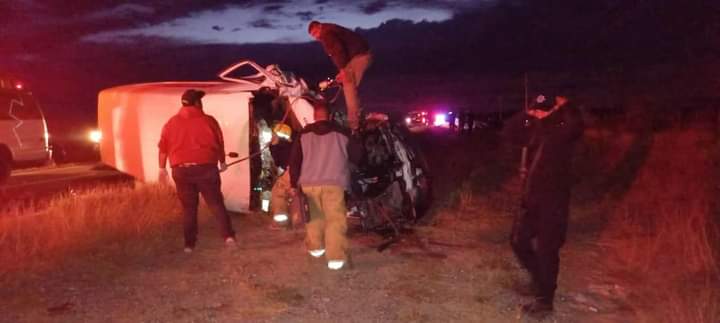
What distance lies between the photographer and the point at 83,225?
9352 mm

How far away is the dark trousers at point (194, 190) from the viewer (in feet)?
27.7

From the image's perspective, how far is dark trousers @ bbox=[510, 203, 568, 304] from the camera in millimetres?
6188

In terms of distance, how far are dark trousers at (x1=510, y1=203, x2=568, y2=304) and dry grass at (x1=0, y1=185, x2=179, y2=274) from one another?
440 centimetres

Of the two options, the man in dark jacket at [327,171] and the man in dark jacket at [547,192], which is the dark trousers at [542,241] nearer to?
the man in dark jacket at [547,192]

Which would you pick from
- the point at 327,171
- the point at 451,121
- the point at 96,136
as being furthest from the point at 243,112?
the point at 451,121

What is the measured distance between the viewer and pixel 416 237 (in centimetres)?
957

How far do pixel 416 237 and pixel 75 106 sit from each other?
5556 cm

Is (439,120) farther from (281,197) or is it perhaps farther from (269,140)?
(281,197)

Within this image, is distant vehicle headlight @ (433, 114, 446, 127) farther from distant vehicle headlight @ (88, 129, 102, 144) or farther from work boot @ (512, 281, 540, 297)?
work boot @ (512, 281, 540, 297)

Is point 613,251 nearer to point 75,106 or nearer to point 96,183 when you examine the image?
point 96,183

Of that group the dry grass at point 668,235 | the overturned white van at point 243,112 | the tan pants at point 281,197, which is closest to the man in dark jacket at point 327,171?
the tan pants at point 281,197

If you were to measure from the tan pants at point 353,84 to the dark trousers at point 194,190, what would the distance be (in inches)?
75.7

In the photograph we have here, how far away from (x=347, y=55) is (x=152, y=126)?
3.22m

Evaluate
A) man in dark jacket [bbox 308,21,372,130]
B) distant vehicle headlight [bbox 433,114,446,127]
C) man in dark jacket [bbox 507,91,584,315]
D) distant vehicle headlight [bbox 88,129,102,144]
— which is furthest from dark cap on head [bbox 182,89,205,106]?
distant vehicle headlight [bbox 433,114,446,127]
